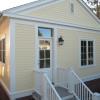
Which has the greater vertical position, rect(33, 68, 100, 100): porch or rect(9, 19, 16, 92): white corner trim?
rect(9, 19, 16, 92): white corner trim

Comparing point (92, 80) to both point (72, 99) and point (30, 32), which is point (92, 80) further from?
point (30, 32)

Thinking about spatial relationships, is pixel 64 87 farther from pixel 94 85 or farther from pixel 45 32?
pixel 94 85

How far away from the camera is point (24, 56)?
7.76 meters

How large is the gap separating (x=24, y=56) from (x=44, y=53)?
118 cm

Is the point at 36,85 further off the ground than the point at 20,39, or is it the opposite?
the point at 20,39

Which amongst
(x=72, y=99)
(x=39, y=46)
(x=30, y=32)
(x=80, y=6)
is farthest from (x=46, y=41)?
(x=80, y=6)

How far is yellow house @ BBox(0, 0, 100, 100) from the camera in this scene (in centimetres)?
741

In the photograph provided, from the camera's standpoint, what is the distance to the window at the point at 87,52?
1078 centimetres

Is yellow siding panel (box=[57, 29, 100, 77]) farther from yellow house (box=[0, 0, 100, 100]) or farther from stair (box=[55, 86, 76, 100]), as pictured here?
stair (box=[55, 86, 76, 100])

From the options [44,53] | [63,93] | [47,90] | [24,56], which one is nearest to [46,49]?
[44,53]

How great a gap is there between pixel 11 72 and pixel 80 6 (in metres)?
6.17

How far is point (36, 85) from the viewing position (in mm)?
7711

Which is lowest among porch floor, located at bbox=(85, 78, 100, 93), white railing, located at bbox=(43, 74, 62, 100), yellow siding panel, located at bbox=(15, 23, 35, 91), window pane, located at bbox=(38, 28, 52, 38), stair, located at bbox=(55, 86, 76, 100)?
porch floor, located at bbox=(85, 78, 100, 93)

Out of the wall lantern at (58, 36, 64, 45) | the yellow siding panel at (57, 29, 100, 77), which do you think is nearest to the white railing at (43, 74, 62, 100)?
the yellow siding panel at (57, 29, 100, 77)
